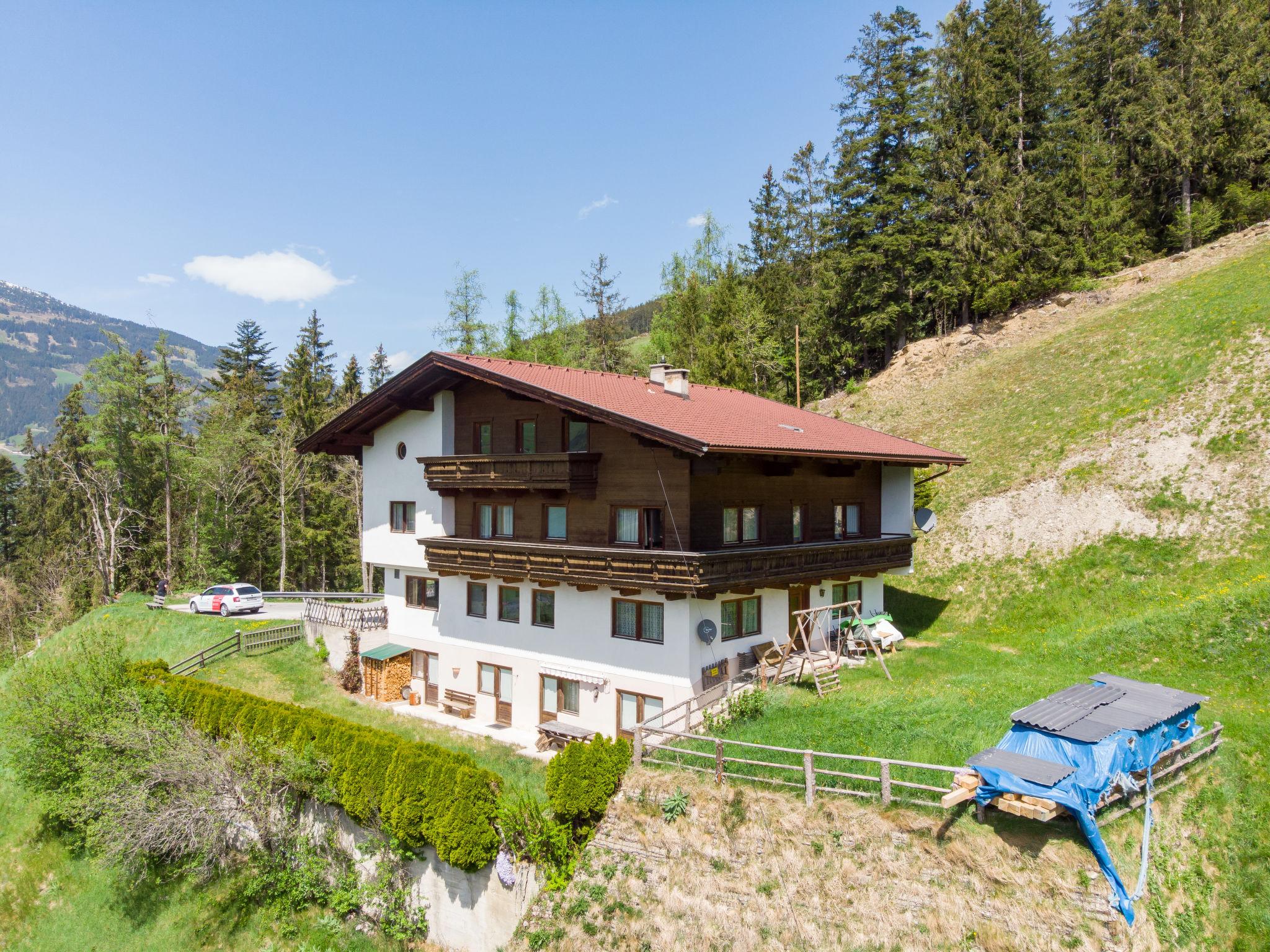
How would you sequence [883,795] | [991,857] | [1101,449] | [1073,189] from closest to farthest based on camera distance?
[991,857]
[883,795]
[1101,449]
[1073,189]

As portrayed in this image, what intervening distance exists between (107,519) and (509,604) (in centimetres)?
4007

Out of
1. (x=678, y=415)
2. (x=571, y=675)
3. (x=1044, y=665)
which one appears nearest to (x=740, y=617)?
(x=571, y=675)

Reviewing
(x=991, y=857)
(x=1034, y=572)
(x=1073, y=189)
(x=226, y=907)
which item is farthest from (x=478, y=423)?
(x=1073, y=189)

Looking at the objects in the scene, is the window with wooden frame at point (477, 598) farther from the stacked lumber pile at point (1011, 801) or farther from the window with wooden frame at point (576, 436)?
the stacked lumber pile at point (1011, 801)

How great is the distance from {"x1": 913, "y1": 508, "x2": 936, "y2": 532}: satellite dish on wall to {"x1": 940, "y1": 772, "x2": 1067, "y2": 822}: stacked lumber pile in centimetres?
1583

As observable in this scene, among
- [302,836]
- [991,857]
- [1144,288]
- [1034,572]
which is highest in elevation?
[1144,288]

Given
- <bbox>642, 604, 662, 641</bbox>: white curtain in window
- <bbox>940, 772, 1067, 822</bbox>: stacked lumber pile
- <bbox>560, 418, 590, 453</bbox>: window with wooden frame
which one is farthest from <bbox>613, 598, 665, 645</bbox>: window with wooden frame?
<bbox>940, 772, 1067, 822</bbox>: stacked lumber pile

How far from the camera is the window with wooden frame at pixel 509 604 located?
76.3ft

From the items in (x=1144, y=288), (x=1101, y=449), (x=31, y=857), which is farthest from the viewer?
(x=1144, y=288)

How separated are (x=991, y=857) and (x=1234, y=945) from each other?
4400 millimetres

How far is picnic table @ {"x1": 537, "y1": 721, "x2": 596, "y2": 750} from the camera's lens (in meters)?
20.0

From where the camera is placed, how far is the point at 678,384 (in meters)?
24.3

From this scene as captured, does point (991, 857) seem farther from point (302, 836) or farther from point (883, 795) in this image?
point (302, 836)

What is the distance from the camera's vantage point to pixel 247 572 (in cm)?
5384
